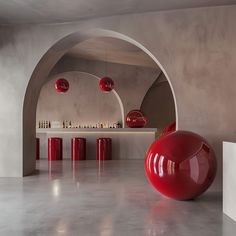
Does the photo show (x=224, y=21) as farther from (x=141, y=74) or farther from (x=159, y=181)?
(x=141, y=74)

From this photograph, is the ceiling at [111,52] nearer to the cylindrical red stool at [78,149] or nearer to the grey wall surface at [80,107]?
the grey wall surface at [80,107]

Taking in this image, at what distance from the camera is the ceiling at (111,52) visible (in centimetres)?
966

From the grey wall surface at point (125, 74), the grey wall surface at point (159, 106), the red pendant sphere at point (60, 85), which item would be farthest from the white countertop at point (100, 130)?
Result: the grey wall surface at point (159, 106)

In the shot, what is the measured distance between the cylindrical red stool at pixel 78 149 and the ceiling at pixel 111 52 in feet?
8.75

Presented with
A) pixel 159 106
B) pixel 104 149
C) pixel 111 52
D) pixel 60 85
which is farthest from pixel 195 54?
pixel 159 106

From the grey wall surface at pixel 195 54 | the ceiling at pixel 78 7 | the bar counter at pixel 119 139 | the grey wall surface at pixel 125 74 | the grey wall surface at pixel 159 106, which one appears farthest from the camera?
the grey wall surface at pixel 159 106

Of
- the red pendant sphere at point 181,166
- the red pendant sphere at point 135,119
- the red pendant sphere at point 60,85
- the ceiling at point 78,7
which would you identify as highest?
the ceiling at point 78,7

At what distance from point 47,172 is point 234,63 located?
14.6 ft

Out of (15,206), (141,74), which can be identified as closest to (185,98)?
(15,206)

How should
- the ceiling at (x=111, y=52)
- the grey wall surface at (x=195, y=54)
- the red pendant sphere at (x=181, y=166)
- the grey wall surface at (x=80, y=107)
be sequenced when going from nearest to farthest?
1. the red pendant sphere at (x=181, y=166)
2. the grey wall surface at (x=195, y=54)
3. the ceiling at (x=111, y=52)
4. the grey wall surface at (x=80, y=107)

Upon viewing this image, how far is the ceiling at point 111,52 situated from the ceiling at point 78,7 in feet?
9.01

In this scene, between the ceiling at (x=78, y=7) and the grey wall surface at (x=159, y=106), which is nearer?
the ceiling at (x=78, y=7)

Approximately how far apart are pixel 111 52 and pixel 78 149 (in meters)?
3.04

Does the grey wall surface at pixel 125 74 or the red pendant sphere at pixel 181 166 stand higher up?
the grey wall surface at pixel 125 74
